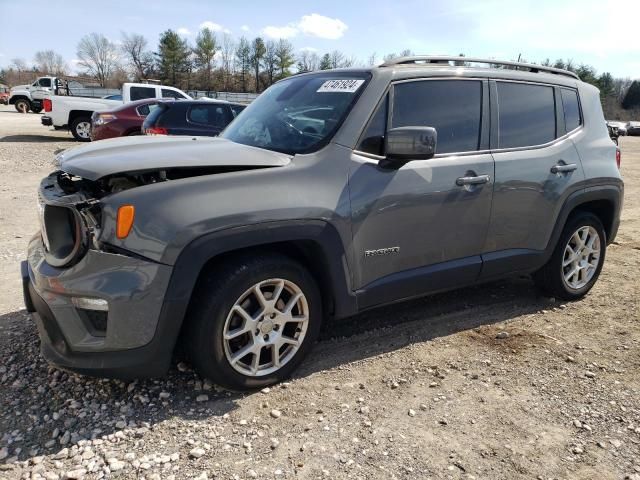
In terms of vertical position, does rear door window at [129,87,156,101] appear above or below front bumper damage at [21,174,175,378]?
above

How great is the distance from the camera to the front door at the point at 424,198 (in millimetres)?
3064

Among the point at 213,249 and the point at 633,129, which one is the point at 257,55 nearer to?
the point at 633,129

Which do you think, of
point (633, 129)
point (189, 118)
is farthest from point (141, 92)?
point (633, 129)

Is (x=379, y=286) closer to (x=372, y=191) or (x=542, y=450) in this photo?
(x=372, y=191)

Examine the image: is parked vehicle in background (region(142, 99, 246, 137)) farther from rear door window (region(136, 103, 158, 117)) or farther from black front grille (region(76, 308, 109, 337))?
black front grille (region(76, 308, 109, 337))

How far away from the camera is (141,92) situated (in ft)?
57.0

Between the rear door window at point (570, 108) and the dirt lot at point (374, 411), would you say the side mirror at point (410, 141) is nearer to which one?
the dirt lot at point (374, 411)

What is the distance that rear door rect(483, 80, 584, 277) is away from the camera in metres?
3.68

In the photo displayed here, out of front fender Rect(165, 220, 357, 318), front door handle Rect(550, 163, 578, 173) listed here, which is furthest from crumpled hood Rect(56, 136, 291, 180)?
front door handle Rect(550, 163, 578, 173)

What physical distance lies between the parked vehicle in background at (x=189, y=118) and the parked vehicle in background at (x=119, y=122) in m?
2.33

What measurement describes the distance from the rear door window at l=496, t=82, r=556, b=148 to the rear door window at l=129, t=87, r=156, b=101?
51.5ft

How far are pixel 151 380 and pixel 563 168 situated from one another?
132 inches

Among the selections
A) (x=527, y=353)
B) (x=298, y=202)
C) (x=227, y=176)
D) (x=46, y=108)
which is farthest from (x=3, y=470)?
(x=46, y=108)

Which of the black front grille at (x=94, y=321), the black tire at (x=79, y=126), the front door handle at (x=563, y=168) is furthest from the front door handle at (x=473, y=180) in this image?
the black tire at (x=79, y=126)
